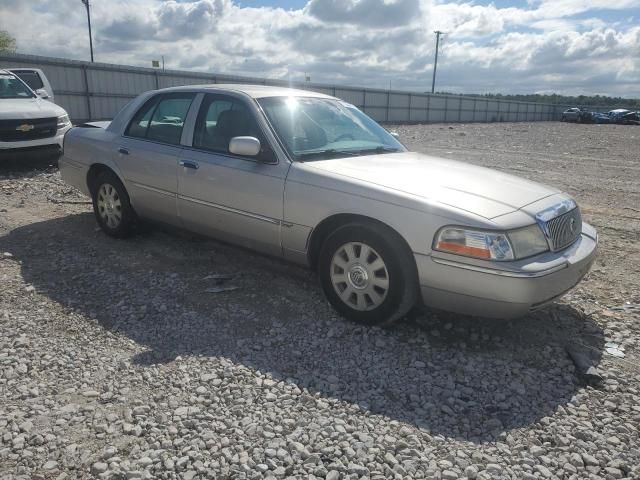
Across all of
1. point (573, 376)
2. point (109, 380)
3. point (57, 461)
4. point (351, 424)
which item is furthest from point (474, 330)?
point (57, 461)

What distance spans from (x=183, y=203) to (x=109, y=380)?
79.7 inches

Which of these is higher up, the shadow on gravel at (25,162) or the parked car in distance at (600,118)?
the shadow on gravel at (25,162)

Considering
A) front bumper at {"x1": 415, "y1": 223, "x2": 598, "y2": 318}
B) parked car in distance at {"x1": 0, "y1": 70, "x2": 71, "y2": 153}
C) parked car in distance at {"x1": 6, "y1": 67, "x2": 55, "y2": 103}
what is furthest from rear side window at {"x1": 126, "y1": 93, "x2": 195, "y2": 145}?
parked car in distance at {"x1": 6, "y1": 67, "x2": 55, "y2": 103}

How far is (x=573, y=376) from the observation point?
3328mm

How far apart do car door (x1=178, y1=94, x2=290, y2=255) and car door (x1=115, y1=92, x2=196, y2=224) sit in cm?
17

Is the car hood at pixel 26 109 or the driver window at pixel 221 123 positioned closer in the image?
the driver window at pixel 221 123

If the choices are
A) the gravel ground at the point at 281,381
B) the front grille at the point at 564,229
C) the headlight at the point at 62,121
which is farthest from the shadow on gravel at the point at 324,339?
the headlight at the point at 62,121

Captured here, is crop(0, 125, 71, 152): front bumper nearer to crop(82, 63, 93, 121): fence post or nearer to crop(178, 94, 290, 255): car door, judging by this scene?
crop(178, 94, 290, 255): car door

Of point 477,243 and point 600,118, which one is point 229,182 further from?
point 600,118

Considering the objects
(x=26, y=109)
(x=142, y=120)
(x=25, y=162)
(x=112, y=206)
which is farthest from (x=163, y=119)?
(x=25, y=162)

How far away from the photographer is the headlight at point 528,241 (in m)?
3.26

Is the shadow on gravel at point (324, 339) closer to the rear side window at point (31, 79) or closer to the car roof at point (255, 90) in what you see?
the car roof at point (255, 90)

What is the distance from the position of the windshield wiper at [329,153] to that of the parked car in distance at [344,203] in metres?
0.01

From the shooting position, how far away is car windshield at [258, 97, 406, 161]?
4.23 meters
